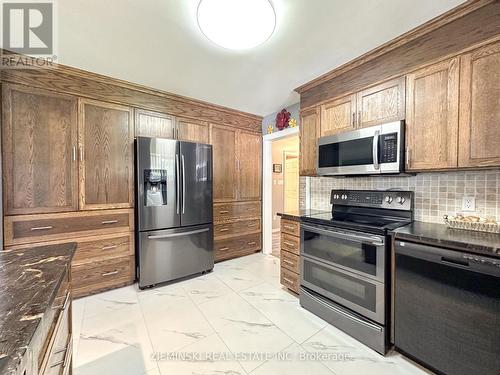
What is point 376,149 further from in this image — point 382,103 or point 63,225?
point 63,225

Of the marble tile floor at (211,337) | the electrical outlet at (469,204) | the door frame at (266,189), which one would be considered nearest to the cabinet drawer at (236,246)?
the door frame at (266,189)

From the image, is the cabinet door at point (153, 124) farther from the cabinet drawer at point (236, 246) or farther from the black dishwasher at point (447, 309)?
the black dishwasher at point (447, 309)

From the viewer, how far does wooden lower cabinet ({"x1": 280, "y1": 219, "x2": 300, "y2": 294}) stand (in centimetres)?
238

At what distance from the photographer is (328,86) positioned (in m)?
2.42

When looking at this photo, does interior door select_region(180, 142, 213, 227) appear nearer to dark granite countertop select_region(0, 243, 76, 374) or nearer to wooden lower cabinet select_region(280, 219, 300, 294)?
wooden lower cabinet select_region(280, 219, 300, 294)

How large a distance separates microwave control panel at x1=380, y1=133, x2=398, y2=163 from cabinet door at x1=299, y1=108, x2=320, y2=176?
723 mm

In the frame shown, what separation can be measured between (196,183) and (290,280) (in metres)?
1.65

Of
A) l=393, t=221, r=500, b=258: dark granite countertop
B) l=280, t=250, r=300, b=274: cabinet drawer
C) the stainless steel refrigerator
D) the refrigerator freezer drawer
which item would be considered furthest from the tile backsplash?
the refrigerator freezer drawer

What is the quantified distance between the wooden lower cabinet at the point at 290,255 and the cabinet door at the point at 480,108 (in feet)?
4.74

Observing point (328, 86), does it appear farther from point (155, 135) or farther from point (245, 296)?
point (245, 296)

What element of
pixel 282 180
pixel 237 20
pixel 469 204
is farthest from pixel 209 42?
pixel 282 180

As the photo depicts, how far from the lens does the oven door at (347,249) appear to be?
5.36 ft

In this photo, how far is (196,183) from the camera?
295cm

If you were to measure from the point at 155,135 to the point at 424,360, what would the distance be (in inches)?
129
